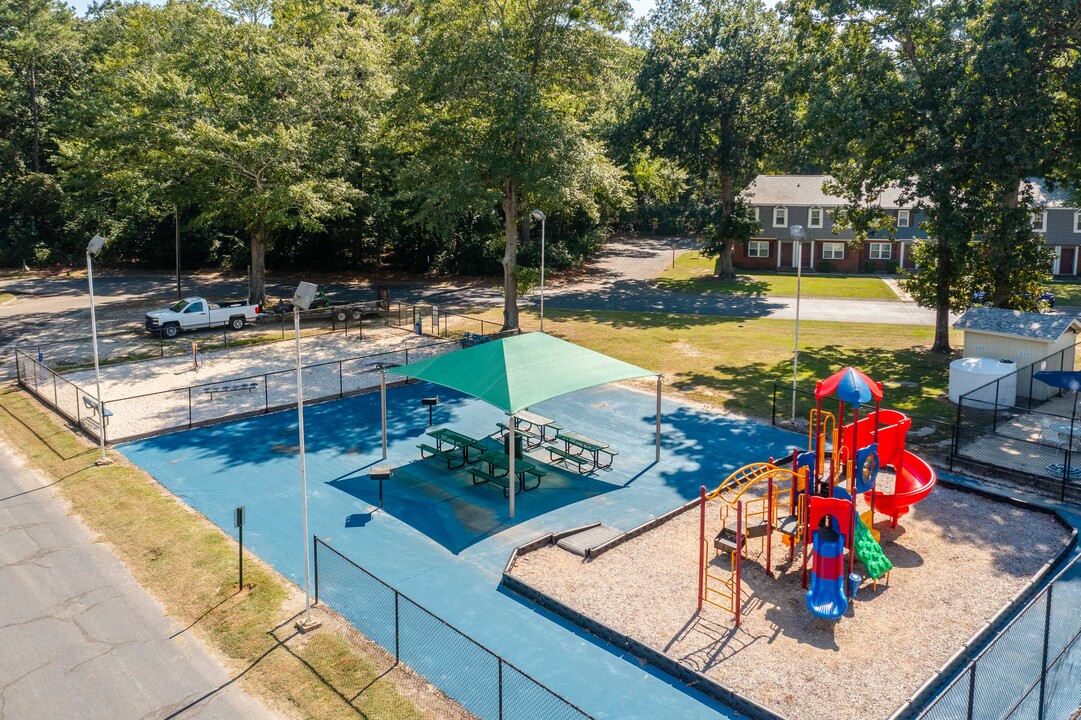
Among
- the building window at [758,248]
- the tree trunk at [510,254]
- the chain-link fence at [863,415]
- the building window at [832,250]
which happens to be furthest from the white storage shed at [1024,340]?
the building window at [832,250]

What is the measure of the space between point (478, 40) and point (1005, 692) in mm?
29930

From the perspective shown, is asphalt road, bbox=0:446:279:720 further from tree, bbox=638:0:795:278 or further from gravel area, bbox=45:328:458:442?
tree, bbox=638:0:795:278

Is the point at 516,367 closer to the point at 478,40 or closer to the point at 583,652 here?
the point at 583,652

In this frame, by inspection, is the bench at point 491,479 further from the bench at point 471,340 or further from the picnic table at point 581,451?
the bench at point 471,340

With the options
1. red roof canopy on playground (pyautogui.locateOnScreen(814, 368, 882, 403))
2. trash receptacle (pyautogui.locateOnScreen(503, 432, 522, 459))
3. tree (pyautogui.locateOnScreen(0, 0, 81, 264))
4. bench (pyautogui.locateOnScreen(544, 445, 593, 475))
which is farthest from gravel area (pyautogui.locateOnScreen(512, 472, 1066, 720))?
tree (pyautogui.locateOnScreen(0, 0, 81, 264))

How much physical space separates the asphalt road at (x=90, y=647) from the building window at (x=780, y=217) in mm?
57059

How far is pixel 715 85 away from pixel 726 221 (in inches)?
357

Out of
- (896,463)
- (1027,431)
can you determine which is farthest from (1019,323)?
(896,463)

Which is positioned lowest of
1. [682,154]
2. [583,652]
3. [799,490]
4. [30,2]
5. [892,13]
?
[583,652]

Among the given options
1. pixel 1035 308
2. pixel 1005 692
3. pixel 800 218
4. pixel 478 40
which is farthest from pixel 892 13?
pixel 800 218

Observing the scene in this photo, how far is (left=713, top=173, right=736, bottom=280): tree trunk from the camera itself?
5603 centimetres

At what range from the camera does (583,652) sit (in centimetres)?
1345

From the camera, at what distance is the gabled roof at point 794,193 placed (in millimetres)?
64188

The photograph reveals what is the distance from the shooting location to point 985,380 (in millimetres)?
26250
